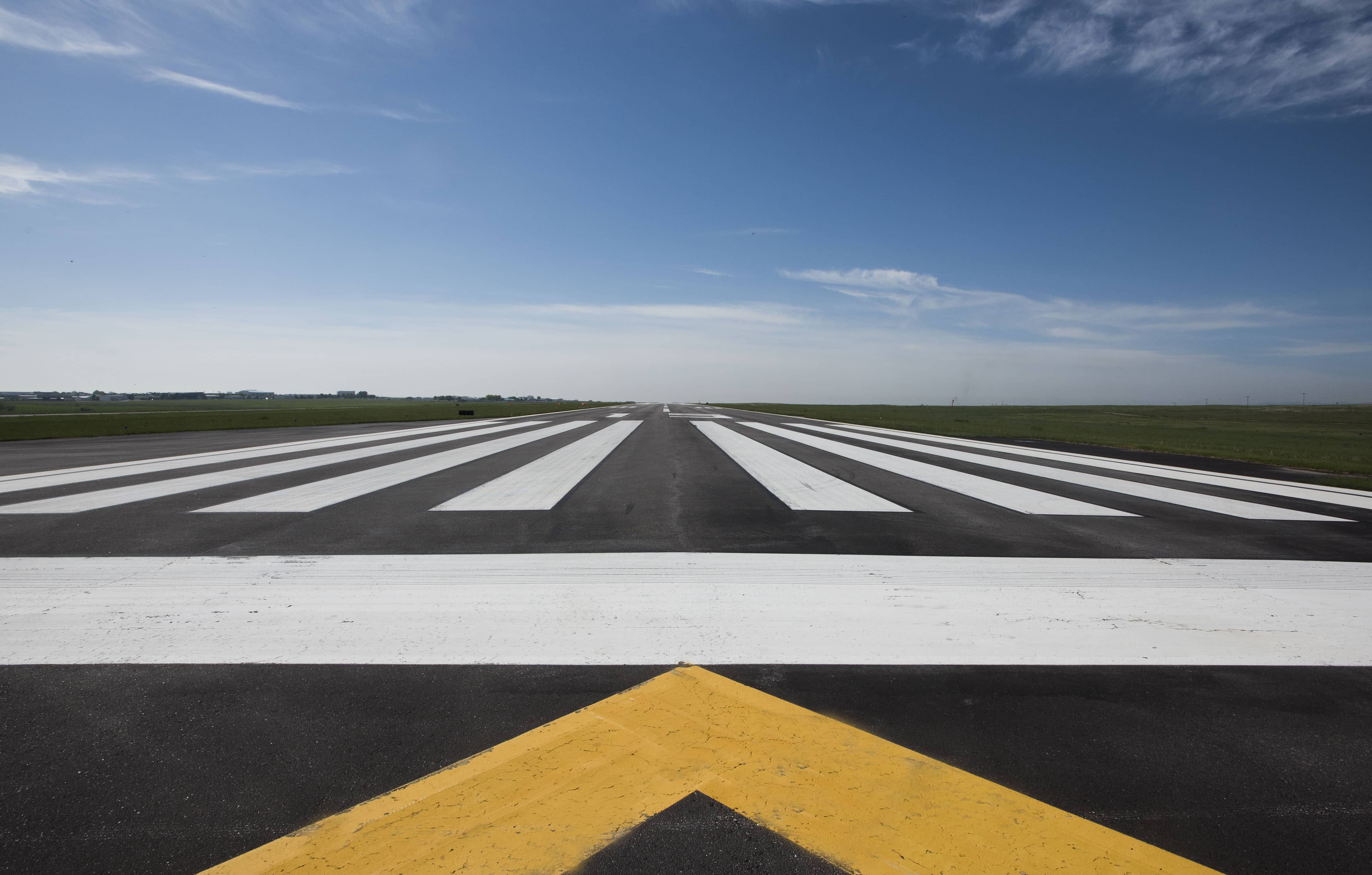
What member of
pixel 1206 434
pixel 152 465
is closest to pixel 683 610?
pixel 152 465

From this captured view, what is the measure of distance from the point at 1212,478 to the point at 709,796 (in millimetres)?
9543

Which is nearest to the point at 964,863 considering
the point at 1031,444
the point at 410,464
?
the point at 410,464

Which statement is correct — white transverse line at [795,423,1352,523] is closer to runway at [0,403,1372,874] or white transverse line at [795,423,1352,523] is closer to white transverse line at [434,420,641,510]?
runway at [0,403,1372,874]

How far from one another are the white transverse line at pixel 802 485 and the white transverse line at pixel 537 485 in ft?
7.33

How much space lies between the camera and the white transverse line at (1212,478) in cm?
636

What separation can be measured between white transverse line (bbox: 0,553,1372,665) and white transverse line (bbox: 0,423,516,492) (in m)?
4.39

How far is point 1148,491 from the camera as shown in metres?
6.60

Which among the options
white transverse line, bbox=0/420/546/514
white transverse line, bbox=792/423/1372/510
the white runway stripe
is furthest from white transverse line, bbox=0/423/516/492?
white transverse line, bbox=792/423/1372/510

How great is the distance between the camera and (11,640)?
8.05 feet

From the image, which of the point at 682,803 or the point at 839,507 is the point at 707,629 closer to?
the point at 682,803

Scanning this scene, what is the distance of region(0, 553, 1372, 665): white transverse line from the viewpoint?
94.0 inches

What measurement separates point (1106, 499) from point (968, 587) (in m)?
3.97

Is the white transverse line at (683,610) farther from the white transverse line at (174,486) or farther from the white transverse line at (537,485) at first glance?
the white transverse line at (174,486)

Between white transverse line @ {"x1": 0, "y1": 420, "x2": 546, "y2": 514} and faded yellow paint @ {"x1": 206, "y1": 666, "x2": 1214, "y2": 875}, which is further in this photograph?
white transverse line @ {"x1": 0, "y1": 420, "x2": 546, "y2": 514}
